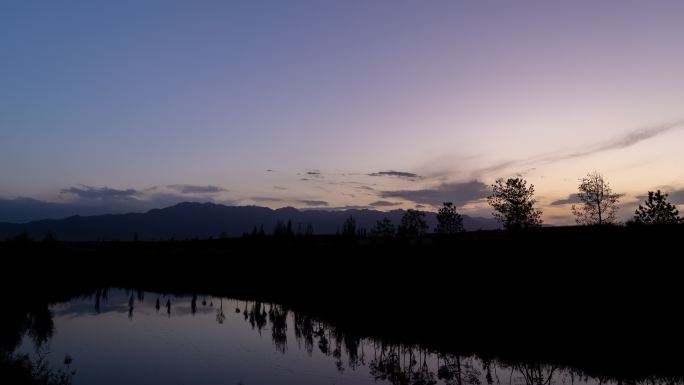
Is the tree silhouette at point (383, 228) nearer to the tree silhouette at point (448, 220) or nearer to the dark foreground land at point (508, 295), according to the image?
the tree silhouette at point (448, 220)

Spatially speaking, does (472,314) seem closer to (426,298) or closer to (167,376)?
(426,298)

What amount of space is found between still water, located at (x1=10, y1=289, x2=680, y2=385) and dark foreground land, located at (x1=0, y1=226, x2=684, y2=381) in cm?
267

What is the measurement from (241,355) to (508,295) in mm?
25226

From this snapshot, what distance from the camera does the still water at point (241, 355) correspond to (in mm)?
26531

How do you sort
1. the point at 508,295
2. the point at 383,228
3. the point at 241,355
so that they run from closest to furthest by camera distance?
the point at 241,355 < the point at 508,295 < the point at 383,228

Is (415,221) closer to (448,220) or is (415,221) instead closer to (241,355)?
(448,220)

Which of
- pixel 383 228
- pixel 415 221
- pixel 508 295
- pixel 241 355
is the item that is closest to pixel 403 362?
pixel 241 355

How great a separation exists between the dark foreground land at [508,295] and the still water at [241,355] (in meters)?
2.67

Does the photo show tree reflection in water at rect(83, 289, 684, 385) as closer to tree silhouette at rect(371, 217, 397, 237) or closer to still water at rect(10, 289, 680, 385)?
still water at rect(10, 289, 680, 385)

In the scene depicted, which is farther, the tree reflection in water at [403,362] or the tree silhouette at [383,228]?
the tree silhouette at [383,228]

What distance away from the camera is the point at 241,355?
32812 mm

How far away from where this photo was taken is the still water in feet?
87.0

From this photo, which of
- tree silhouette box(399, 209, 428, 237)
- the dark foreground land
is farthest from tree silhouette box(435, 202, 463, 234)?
the dark foreground land

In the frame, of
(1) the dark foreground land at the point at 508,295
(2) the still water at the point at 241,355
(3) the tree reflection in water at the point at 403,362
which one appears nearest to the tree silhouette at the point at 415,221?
(1) the dark foreground land at the point at 508,295
